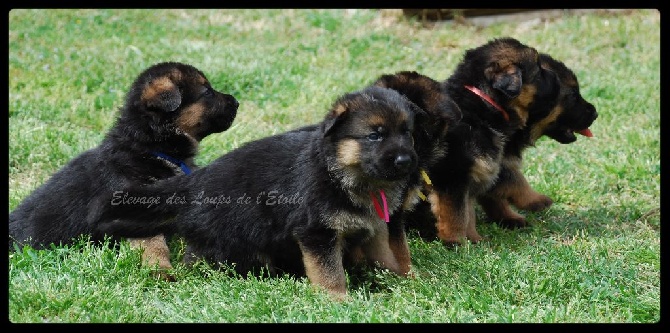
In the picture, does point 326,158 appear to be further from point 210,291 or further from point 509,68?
point 509,68

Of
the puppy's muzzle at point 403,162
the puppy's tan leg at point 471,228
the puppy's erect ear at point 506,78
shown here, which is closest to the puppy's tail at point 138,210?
the puppy's muzzle at point 403,162

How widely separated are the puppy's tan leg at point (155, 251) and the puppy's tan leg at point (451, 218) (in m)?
1.96

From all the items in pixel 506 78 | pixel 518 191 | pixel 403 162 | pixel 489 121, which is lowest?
pixel 518 191

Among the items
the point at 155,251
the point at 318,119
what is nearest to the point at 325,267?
the point at 155,251

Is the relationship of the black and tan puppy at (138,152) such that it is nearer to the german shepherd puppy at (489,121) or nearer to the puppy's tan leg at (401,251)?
the puppy's tan leg at (401,251)

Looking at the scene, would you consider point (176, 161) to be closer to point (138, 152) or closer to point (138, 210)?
point (138, 152)

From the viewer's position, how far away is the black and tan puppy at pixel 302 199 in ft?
15.1

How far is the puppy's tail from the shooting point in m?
5.36

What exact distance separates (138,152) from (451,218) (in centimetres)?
226

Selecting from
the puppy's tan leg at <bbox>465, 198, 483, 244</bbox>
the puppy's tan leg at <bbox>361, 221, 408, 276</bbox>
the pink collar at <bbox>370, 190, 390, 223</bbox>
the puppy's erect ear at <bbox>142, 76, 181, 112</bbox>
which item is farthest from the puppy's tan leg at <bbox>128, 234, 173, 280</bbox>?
the puppy's tan leg at <bbox>465, 198, 483, 244</bbox>

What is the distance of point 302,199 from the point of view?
15.7 ft

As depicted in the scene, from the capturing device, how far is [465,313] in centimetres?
441

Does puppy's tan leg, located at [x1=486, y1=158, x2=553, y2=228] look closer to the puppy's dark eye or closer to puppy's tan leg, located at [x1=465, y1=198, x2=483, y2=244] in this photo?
puppy's tan leg, located at [x1=465, y1=198, x2=483, y2=244]
